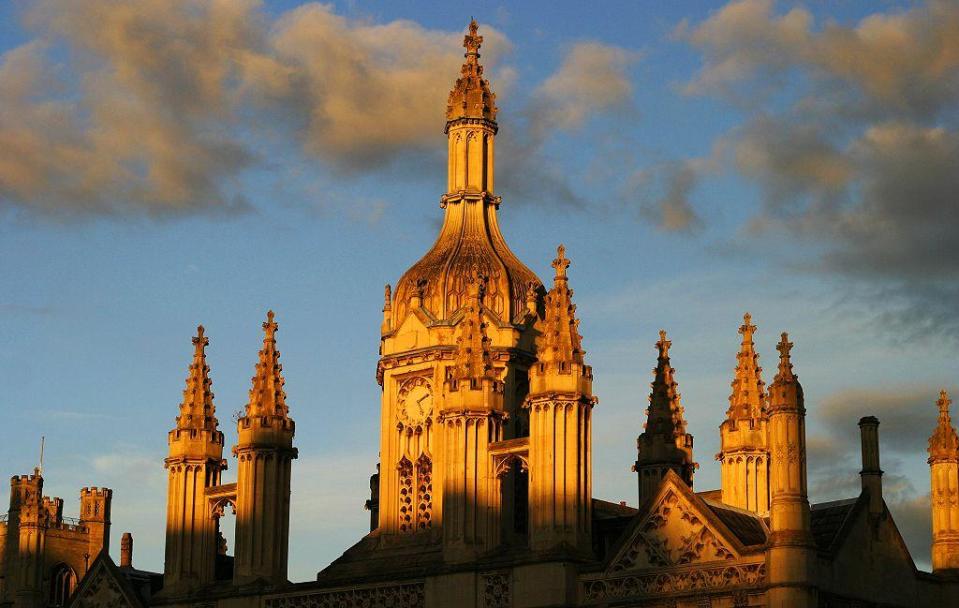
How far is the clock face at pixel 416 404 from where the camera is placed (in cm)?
6912

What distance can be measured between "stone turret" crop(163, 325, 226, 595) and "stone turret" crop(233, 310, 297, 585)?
2212mm

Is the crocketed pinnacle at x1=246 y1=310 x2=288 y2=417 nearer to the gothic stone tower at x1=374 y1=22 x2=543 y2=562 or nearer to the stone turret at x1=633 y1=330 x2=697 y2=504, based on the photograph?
the gothic stone tower at x1=374 y1=22 x2=543 y2=562

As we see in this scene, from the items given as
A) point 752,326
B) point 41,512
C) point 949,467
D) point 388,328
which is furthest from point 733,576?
point 41,512

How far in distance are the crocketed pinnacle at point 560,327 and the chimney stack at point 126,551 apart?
26209 millimetres

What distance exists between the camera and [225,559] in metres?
75.4

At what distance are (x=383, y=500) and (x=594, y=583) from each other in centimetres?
1116

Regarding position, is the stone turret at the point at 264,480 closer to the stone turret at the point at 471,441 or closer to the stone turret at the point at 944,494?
the stone turret at the point at 471,441

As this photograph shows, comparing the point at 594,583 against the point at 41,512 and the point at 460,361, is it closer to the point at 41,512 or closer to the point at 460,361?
the point at 460,361

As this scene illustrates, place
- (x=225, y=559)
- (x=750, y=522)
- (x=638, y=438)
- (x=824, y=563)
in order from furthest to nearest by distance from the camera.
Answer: (x=225, y=559) → (x=638, y=438) → (x=750, y=522) → (x=824, y=563)

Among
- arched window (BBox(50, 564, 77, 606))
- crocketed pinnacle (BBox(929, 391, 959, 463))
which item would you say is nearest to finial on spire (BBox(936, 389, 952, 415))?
crocketed pinnacle (BBox(929, 391, 959, 463))

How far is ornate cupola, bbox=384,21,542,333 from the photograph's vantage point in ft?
229

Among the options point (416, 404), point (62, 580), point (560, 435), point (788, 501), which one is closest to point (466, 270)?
point (416, 404)

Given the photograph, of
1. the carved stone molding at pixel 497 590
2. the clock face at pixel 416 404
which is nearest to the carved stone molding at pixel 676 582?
the carved stone molding at pixel 497 590

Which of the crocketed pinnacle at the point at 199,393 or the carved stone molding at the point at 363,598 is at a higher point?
the crocketed pinnacle at the point at 199,393
